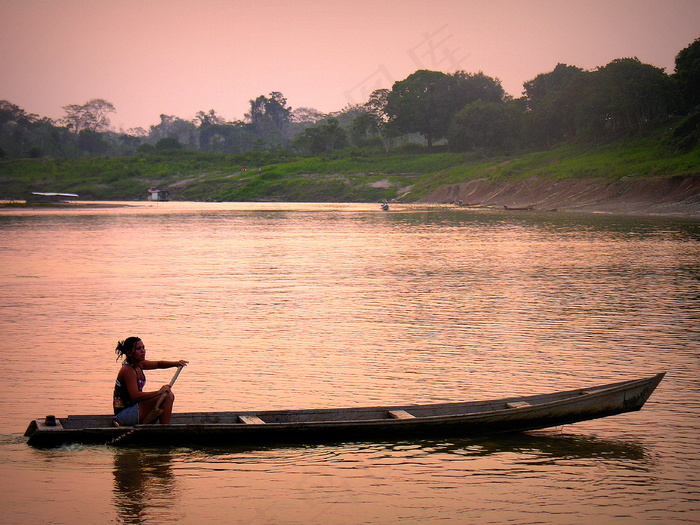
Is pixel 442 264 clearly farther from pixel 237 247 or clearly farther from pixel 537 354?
pixel 537 354

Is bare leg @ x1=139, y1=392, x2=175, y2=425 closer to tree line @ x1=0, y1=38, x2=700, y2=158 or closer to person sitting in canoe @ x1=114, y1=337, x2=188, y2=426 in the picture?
person sitting in canoe @ x1=114, y1=337, x2=188, y2=426

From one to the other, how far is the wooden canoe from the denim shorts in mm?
168

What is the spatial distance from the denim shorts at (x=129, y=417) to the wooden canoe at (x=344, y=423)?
168mm

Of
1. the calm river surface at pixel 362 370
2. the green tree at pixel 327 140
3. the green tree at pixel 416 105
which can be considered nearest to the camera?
the calm river surface at pixel 362 370

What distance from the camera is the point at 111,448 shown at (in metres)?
12.5

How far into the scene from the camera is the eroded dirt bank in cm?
7750

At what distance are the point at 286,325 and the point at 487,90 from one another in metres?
141

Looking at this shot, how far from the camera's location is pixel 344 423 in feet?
39.9

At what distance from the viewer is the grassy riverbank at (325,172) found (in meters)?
94.3

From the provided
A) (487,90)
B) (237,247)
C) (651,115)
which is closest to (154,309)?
(237,247)

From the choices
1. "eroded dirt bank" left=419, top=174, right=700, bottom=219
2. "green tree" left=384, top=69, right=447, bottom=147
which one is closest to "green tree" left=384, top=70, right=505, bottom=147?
"green tree" left=384, top=69, right=447, bottom=147

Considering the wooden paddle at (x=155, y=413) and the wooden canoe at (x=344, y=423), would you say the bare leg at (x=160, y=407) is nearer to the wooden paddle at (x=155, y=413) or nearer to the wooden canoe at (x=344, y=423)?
the wooden paddle at (x=155, y=413)

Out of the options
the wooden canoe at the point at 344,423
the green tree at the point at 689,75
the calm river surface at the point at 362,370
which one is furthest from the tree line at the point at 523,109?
the wooden canoe at the point at 344,423

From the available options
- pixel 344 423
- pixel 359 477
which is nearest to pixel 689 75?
pixel 344 423
